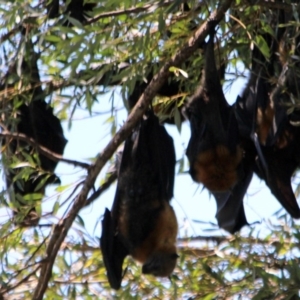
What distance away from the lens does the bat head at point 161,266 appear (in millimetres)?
4891

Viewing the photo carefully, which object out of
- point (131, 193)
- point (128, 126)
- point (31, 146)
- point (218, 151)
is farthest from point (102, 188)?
point (128, 126)

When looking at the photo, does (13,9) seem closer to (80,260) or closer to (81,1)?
(81,1)

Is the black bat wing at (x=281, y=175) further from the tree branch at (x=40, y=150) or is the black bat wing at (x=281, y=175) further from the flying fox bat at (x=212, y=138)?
the tree branch at (x=40, y=150)

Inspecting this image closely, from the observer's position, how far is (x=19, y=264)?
4816mm

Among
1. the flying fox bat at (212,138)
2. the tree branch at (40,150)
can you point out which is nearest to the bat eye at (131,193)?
the flying fox bat at (212,138)

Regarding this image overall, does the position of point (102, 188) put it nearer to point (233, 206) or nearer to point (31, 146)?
point (31, 146)

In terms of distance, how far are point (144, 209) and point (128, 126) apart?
1.48 m

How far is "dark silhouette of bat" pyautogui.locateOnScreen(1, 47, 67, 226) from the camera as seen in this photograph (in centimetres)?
409

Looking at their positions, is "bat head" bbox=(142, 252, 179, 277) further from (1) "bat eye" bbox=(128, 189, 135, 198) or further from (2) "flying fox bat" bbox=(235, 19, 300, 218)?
(2) "flying fox bat" bbox=(235, 19, 300, 218)

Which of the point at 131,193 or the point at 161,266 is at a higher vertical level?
the point at 131,193

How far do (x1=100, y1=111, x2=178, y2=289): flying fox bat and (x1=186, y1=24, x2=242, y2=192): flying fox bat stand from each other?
20cm

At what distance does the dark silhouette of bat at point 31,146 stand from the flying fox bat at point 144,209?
44 centimetres

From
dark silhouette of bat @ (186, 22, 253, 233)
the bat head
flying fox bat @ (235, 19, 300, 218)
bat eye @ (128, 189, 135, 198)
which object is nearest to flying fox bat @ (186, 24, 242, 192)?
dark silhouette of bat @ (186, 22, 253, 233)

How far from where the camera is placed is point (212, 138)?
461cm
